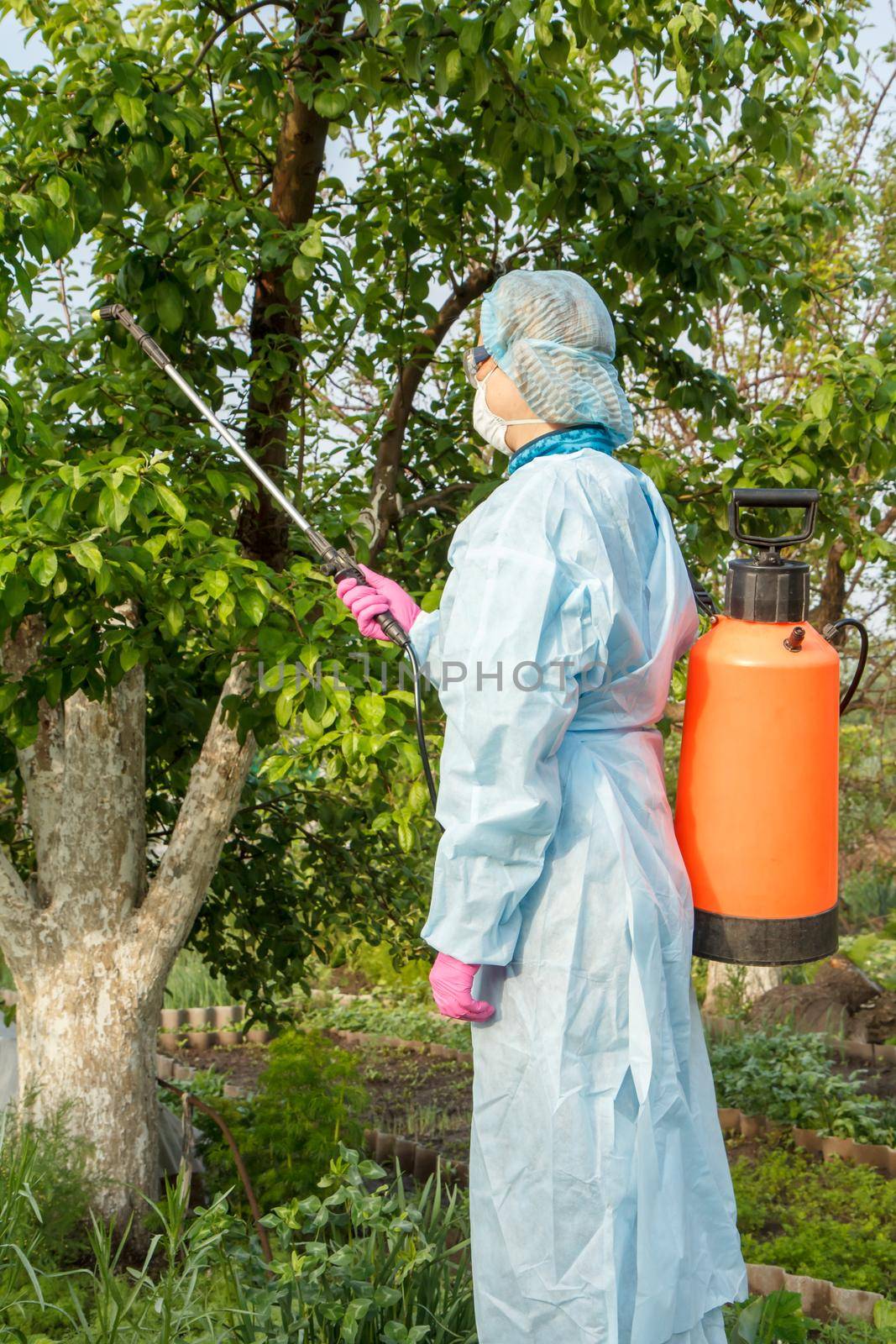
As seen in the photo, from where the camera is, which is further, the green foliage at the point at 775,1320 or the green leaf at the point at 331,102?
the green foliage at the point at 775,1320

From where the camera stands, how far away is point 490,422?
7.04 ft

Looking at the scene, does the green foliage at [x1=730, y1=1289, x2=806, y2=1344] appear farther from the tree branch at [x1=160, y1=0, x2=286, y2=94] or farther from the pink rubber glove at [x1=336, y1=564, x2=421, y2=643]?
the tree branch at [x1=160, y1=0, x2=286, y2=94]

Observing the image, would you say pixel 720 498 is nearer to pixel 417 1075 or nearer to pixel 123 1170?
pixel 123 1170

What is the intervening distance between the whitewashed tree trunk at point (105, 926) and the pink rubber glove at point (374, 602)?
1262mm

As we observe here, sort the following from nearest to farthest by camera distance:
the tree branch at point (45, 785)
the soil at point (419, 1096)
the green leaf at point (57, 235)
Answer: the green leaf at point (57, 235)
the tree branch at point (45, 785)
the soil at point (419, 1096)

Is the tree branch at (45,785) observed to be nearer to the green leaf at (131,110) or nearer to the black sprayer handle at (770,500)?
the green leaf at (131,110)

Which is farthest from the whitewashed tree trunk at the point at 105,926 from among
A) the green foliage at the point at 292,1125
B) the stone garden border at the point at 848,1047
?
the stone garden border at the point at 848,1047

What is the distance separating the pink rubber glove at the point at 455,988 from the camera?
1887 mm

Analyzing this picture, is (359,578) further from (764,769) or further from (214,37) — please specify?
(214,37)

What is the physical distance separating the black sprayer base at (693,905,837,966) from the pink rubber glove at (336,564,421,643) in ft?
2.49

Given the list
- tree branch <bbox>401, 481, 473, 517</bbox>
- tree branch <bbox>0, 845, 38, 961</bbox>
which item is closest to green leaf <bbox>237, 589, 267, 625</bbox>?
tree branch <bbox>401, 481, 473, 517</bbox>

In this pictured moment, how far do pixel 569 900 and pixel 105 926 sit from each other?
208cm

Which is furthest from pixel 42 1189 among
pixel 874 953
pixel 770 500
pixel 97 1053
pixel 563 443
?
pixel 874 953

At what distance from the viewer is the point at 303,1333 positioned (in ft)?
7.77
